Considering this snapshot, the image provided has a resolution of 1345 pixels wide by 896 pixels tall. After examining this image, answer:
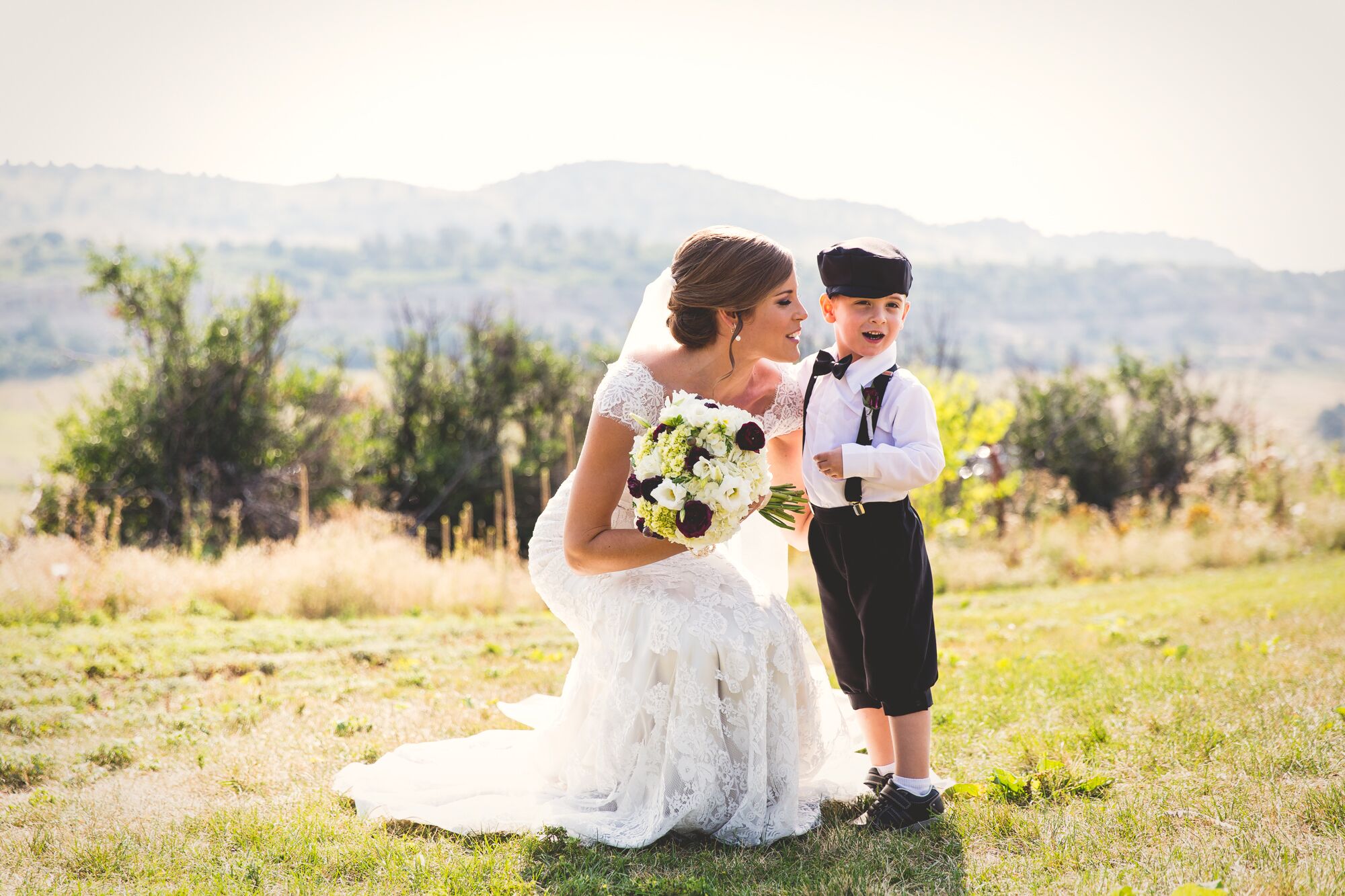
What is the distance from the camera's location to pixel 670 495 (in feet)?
10.7

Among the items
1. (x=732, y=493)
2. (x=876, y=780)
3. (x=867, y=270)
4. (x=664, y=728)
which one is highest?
(x=867, y=270)

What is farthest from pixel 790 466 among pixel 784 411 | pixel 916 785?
pixel 916 785

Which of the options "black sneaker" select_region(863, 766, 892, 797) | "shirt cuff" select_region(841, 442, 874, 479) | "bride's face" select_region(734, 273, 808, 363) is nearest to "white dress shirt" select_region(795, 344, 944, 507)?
"shirt cuff" select_region(841, 442, 874, 479)

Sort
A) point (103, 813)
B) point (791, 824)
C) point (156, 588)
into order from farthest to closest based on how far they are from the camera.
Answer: point (156, 588)
point (103, 813)
point (791, 824)

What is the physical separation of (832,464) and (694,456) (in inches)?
20.7

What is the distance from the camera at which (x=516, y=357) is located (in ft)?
59.9

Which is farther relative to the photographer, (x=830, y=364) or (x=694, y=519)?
(x=830, y=364)

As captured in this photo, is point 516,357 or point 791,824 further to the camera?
point 516,357

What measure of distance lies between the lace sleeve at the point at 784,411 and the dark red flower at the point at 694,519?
96cm

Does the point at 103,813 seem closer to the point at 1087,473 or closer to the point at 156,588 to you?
the point at 156,588

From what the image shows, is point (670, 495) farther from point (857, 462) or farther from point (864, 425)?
point (864, 425)

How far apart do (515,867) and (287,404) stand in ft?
46.5

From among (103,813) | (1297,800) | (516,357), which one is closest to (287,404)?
(516,357)

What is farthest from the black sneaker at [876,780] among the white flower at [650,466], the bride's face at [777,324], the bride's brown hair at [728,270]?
the bride's brown hair at [728,270]
